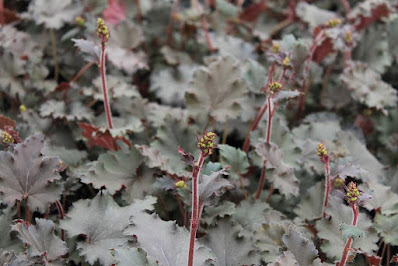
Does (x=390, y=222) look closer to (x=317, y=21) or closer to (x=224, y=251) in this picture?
(x=224, y=251)

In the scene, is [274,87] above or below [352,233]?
above

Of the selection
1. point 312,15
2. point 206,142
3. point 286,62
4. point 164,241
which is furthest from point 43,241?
point 312,15

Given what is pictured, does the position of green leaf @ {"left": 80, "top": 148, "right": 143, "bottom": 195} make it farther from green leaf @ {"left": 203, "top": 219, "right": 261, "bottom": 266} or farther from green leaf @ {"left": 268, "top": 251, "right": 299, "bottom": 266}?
green leaf @ {"left": 268, "top": 251, "right": 299, "bottom": 266}

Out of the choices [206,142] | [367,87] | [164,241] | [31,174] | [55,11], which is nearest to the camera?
[206,142]

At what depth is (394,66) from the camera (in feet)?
8.71

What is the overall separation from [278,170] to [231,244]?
37 centimetres

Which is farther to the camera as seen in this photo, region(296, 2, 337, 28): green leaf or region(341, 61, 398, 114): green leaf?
region(296, 2, 337, 28): green leaf

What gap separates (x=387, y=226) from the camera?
1.58m

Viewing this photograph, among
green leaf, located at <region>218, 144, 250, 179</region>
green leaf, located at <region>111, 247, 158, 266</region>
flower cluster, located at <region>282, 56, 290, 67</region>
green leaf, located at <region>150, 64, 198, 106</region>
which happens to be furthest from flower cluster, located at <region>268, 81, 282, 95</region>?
green leaf, located at <region>150, 64, 198, 106</region>

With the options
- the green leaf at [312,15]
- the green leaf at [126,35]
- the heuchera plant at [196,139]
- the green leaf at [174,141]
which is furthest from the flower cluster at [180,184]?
the green leaf at [312,15]

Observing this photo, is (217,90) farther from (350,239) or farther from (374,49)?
(374,49)

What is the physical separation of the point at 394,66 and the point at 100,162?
1.97m

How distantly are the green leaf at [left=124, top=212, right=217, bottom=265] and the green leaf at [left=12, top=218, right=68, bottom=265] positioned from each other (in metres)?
0.21

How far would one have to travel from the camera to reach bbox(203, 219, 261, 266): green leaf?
1.43 metres
